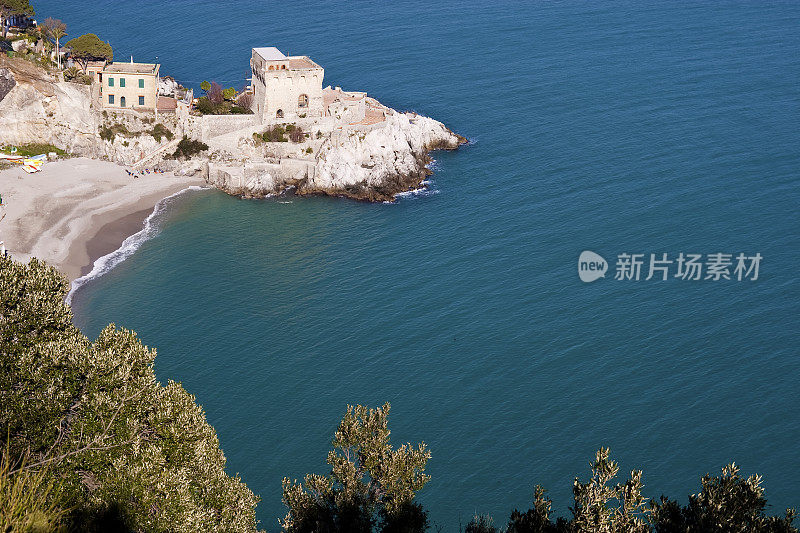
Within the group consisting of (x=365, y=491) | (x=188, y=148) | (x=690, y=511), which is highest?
(x=188, y=148)

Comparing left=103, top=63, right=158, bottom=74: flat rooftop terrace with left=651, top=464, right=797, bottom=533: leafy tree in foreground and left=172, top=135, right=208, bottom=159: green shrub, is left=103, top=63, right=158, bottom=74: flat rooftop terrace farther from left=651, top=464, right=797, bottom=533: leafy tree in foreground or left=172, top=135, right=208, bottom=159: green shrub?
left=651, top=464, right=797, bottom=533: leafy tree in foreground

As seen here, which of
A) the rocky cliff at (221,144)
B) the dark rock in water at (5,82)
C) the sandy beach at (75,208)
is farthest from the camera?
the rocky cliff at (221,144)

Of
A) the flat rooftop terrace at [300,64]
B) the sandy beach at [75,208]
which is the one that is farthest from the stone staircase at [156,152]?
the flat rooftop terrace at [300,64]

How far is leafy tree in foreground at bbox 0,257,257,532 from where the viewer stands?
29453 millimetres

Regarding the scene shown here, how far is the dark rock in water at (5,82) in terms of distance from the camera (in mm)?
77812

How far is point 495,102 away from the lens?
99.2 metres

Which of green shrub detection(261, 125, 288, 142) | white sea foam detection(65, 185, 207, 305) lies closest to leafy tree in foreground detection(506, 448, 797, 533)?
white sea foam detection(65, 185, 207, 305)

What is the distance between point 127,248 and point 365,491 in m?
42.1

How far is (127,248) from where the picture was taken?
228ft

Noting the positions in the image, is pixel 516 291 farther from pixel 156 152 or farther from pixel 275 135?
pixel 156 152

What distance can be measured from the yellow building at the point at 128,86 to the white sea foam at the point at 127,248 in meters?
9.79

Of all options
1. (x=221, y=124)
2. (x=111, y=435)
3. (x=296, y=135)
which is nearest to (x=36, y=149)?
(x=221, y=124)

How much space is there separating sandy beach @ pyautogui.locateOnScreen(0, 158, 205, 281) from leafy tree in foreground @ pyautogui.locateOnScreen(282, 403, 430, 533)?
37.1m

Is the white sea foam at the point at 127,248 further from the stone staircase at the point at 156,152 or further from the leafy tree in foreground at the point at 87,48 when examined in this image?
the leafy tree in foreground at the point at 87,48
